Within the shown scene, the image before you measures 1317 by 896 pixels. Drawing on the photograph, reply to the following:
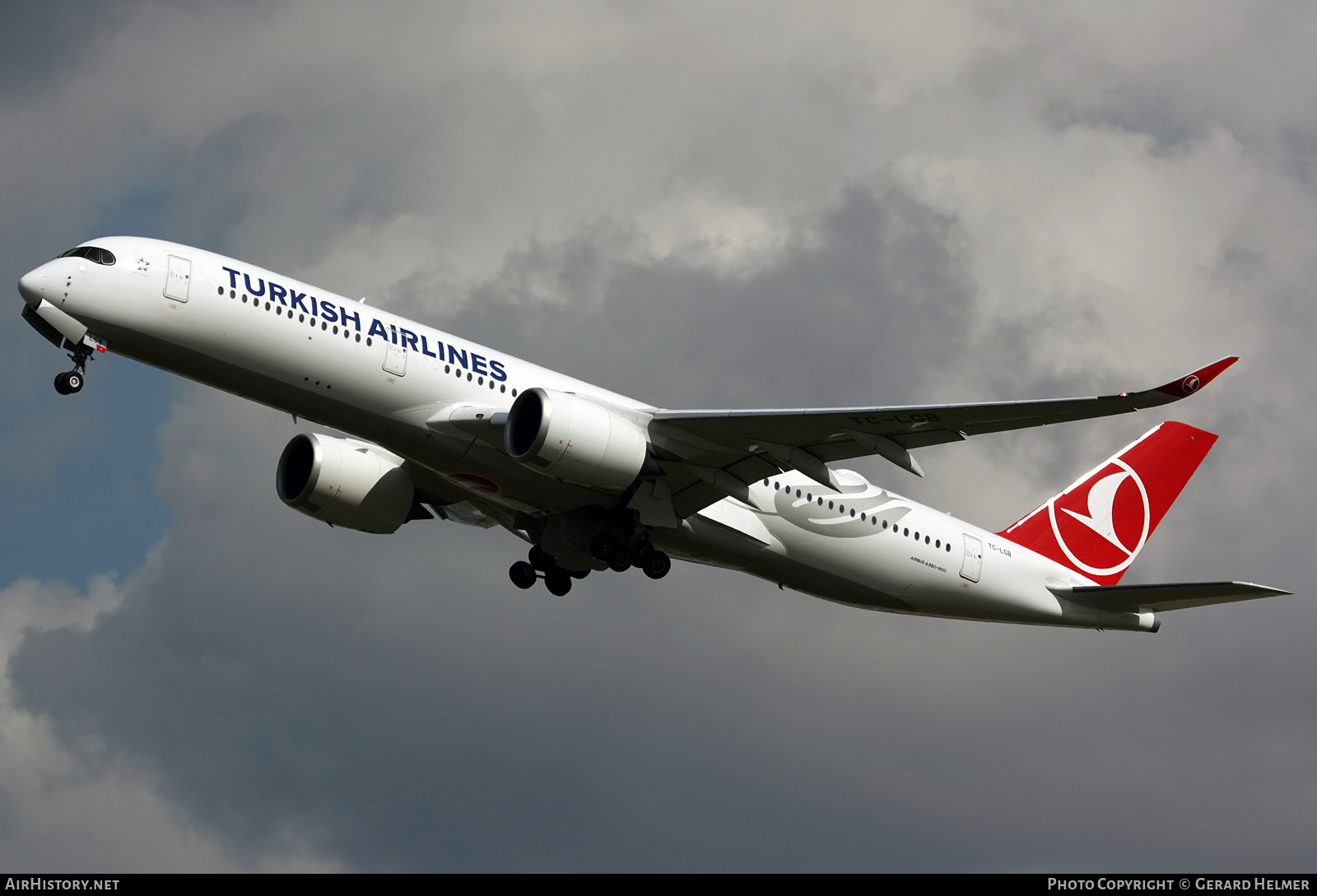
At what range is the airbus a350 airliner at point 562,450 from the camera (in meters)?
34.7

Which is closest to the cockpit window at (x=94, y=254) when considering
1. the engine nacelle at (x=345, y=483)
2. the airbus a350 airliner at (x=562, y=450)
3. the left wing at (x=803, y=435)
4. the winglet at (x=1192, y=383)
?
the airbus a350 airliner at (x=562, y=450)

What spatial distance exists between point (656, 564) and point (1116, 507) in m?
16.4

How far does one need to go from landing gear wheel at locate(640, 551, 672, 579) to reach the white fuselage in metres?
0.45

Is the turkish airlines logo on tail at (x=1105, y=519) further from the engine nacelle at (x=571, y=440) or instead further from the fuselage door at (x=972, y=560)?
the engine nacelle at (x=571, y=440)

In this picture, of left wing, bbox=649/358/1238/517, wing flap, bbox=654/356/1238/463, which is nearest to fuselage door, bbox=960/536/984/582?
left wing, bbox=649/358/1238/517

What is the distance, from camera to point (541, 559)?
143 ft

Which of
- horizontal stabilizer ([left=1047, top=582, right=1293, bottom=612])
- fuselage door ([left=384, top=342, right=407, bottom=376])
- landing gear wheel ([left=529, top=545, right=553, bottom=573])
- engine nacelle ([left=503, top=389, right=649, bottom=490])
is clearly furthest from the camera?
landing gear wheel ([left=529, top=545, right=553, bottom=573])

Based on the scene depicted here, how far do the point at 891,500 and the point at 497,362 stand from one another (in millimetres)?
11069

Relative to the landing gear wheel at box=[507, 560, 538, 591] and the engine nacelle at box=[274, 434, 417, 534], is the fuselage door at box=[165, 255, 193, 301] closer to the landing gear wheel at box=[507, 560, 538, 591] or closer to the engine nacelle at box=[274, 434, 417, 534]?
the engine nacelle at box=[274, 434, 417, 534]

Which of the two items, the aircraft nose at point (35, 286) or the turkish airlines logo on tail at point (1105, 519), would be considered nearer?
the aircraft nose at point (35, 286)

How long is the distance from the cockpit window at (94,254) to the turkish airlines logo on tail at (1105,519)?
26749 mm

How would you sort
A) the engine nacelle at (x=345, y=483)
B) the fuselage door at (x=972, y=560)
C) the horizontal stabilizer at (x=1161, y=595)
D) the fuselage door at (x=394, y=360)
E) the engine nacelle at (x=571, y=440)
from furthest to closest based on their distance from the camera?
the fuselage door at (x=972, y=560)
the engine nacelle at (x=345, y=483)
the horizontal stabilizer at (x=1161, y=595)
the fuselage door at (x=394, y=360)
the engine nacelle at (x=571, y=440)

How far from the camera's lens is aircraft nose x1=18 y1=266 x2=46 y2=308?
112 feet
